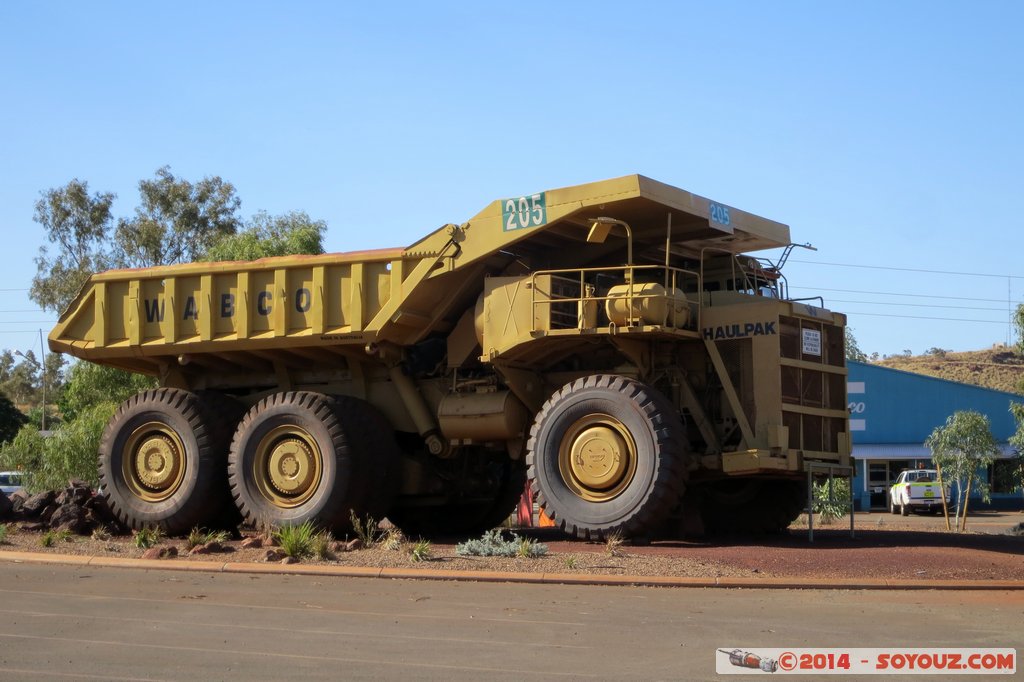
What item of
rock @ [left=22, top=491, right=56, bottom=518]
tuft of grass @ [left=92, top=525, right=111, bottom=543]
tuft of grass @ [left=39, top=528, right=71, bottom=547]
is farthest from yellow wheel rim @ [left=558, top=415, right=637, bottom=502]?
rock @ [left=22, top=491, right=56, bottom=518]

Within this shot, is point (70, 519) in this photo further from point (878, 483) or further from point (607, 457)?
point (878, 483)

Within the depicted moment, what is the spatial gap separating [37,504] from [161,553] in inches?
212

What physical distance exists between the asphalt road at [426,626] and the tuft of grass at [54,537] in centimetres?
281

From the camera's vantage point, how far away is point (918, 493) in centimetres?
4028

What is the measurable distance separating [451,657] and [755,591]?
4.07m

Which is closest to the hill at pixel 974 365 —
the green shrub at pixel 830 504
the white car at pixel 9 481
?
the green shrub at pixel 830 504

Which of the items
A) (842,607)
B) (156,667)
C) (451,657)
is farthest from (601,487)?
(156,667)

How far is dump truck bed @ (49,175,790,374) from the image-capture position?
47.8 ft

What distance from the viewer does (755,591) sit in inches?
433

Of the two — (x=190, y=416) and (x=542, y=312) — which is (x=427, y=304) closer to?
(x=542, y=312)

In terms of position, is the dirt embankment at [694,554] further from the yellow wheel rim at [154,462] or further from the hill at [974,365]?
the hill at [974,365]

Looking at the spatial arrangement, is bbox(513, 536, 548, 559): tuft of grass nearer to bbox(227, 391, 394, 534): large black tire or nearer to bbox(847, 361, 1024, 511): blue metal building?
bbox(227, 391, 394, 534): large black tire

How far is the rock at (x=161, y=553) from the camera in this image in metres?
13.3

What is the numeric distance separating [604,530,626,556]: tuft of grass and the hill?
2664 inches
